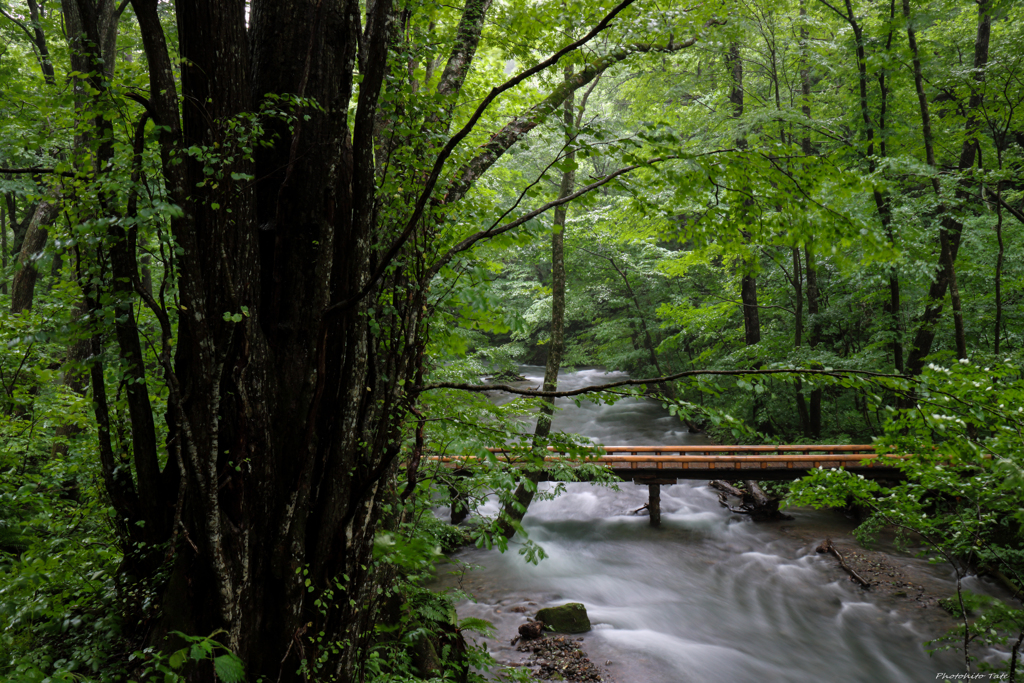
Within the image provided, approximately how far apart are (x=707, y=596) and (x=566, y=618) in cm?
265

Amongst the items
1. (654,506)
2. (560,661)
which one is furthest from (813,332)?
(560,661)

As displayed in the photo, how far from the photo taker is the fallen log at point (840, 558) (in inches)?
315

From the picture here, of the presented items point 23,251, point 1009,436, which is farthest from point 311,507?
point 23,251

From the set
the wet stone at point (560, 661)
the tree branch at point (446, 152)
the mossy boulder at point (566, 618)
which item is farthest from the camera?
the mossy boulder at point (566, 618)

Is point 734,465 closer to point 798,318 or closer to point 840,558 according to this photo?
point 840,558

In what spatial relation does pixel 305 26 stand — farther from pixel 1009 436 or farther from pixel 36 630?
pixel 1009 436

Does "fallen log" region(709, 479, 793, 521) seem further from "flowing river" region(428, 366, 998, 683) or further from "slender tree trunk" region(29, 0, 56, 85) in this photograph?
"slender tree trunk" region(29, 0, 56, 85)

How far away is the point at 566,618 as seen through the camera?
6.91 metres

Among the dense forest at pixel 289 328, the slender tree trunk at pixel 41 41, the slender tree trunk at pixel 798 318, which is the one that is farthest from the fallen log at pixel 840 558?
the slender tree trunk at pixel 41 41

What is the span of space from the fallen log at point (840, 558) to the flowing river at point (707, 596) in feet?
0.42

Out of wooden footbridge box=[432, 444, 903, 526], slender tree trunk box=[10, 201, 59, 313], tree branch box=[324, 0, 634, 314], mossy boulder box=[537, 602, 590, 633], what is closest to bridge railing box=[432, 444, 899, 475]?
wooden footbridge box=[432, 444, 903, 526]

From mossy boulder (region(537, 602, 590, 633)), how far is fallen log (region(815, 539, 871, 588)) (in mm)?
4465

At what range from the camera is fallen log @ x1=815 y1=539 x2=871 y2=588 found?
26.2 ft

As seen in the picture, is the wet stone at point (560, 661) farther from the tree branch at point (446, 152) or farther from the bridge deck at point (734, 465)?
the tree branch at point (446, 152)
